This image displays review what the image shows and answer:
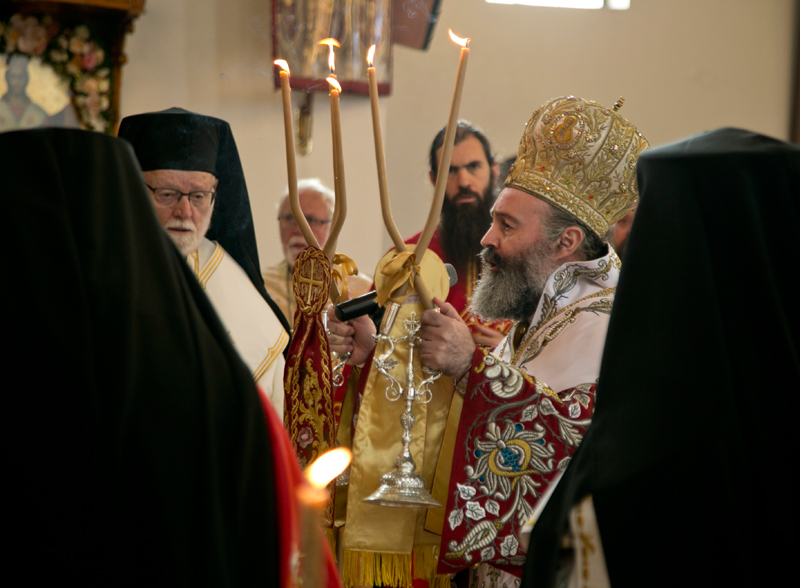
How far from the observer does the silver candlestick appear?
1801mm

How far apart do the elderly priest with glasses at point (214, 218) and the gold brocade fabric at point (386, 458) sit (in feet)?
1.25

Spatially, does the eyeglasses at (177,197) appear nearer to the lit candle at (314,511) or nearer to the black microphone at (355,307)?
the black microphone at (355,307)

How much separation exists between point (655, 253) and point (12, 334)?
957 mm

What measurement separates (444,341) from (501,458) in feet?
1.15

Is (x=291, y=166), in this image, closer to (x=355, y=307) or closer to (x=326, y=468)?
(x=355, y=307)

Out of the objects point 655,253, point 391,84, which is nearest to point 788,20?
point 391,84

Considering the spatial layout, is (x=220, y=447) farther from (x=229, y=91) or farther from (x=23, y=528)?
(x=229, y=91)

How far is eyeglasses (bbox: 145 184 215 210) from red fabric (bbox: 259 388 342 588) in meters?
1.38

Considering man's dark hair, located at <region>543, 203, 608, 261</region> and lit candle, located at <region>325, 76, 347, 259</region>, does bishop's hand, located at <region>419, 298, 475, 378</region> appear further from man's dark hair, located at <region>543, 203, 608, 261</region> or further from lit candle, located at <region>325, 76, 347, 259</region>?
man's dark hair, located at <region>543, 203, 608, 261</region>

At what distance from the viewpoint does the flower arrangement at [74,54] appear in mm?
4566

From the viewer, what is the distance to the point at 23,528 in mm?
953

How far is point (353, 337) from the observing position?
7.54 feet

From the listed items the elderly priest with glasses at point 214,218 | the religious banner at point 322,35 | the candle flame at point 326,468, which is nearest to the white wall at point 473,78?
the religious banner at point 322,35

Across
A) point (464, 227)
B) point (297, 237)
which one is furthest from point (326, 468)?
point (464, 227)
